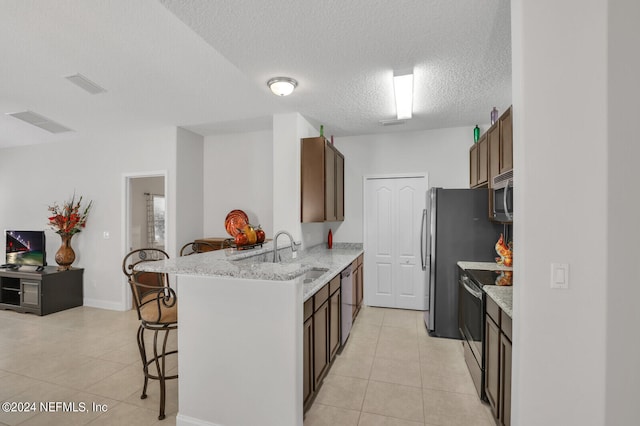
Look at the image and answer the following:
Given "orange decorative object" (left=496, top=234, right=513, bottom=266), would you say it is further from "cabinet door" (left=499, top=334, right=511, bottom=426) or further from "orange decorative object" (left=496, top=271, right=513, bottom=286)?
"cabinet door" (left=499, top=334, right=511, bottom=426)

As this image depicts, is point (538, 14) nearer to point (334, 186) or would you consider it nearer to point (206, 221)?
point (334, 186)

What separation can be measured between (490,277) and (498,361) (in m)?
0.80

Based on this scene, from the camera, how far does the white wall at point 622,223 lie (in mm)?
1328

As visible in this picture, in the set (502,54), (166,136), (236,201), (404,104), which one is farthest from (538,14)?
(166,136)

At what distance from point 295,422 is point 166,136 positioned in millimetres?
3966

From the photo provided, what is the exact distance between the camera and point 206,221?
15.2 feet

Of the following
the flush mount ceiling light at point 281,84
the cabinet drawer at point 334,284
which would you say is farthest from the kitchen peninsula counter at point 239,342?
the flush mount ceiling light at point 281,84

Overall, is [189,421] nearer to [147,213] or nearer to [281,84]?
[281,84]

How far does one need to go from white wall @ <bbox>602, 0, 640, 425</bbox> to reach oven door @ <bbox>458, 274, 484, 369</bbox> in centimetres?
86

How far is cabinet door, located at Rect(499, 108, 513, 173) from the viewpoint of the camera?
235 centimetres

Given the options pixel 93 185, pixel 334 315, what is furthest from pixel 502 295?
pixel 93 185

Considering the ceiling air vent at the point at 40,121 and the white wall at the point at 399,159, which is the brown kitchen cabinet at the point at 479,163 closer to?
the white wall at the point at 399,159

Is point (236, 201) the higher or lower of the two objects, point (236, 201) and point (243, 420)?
the higher

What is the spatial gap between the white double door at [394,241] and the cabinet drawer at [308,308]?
104 inches
